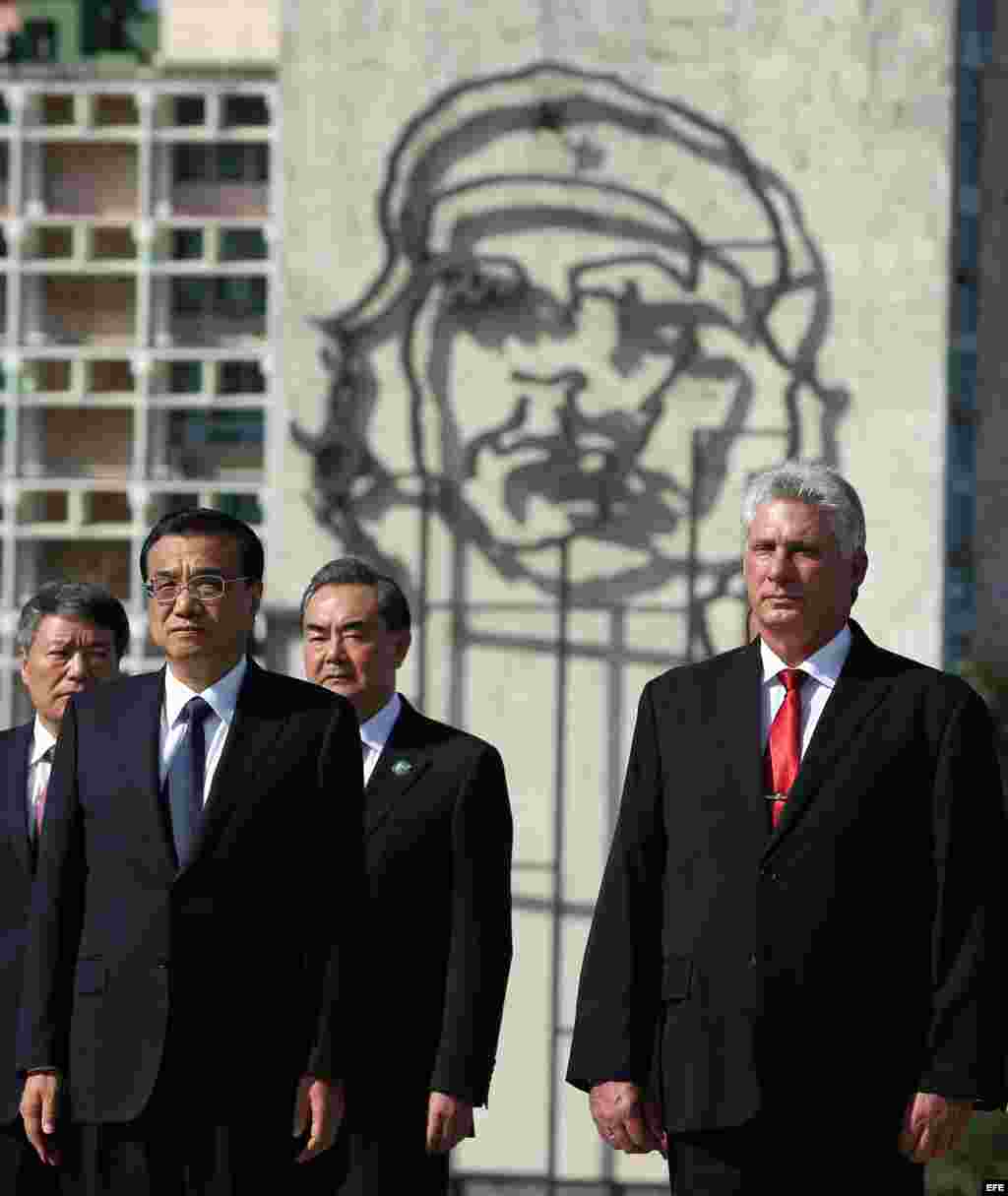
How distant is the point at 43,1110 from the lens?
4109mm

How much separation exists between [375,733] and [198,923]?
3.76ft

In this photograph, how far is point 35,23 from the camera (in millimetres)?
23547

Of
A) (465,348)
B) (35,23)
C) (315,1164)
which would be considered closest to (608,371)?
(465,348)

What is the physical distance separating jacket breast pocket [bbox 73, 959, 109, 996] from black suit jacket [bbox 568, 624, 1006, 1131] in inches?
26.3

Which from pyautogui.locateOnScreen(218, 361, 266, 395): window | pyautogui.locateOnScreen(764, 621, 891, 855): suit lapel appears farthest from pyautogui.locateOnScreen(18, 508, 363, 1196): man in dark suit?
pyautogui.locateOnScreen(218, 361, 266, 395): window

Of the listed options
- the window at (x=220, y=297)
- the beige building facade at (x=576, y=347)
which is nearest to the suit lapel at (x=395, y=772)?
the beige building facade at (x=576, y=347)

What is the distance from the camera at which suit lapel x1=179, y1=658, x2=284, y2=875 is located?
414cm

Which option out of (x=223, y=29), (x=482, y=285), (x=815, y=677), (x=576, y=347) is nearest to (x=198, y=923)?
(x=815, y=677)

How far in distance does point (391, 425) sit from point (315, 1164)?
5.42m

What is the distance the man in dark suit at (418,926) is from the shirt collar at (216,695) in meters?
0.85

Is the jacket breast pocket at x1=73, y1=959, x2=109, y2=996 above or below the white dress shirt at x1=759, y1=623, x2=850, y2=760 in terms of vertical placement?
below

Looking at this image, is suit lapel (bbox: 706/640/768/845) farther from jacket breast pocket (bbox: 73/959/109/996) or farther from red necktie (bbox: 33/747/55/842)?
red necktie (bbox: 33/747/55/842)

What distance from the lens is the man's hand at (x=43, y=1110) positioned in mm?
4113

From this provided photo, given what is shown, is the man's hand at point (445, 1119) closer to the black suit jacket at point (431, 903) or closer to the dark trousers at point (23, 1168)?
the black suit jacket at point (431, 903)
